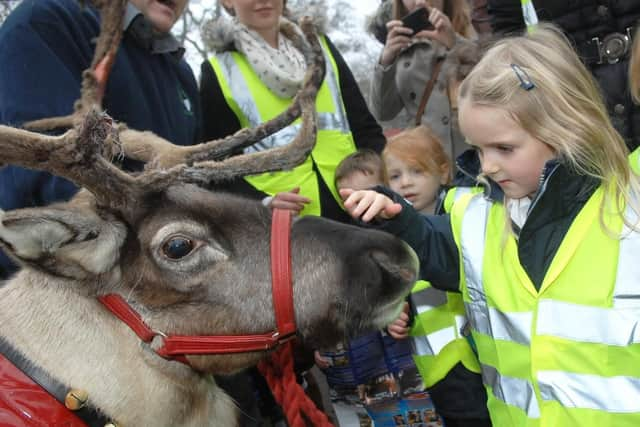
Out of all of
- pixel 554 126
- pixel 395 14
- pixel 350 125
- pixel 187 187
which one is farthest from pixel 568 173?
pixel 395 14

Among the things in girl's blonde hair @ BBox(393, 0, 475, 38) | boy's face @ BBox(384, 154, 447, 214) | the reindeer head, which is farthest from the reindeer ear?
girl's blonde hair @ BBox(393, 0, 475, 38)

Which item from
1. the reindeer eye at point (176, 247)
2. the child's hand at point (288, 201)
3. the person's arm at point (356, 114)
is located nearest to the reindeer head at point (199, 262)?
the reindeer eye at point (176, 247)

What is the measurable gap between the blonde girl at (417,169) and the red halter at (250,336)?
1452mm

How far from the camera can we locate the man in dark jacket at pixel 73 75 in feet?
8.77

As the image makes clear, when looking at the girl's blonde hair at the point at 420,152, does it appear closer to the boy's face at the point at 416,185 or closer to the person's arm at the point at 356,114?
the boy's face at the point at 416,185

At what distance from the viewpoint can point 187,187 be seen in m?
2.52

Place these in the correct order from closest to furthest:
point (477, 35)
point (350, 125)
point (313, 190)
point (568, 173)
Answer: point (568, 173)
point (313, 190)
point (350, 125)
point (477, 35)

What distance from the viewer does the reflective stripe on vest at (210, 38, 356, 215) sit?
3.73 meters

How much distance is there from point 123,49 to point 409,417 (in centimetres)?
258

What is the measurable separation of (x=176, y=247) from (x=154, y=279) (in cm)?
15

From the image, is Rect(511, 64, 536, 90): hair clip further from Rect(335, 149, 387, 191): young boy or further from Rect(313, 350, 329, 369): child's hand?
Rect(313, 350, 329, 369): child's hand

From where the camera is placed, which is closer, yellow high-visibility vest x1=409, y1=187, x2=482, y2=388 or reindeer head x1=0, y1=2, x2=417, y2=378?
reindeer head x1=0, y1=2, x2=417, y2=378

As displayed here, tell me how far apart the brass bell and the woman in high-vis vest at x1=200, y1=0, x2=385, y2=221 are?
1786 millimetres

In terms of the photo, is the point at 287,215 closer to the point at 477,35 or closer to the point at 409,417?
the point at 409,417
